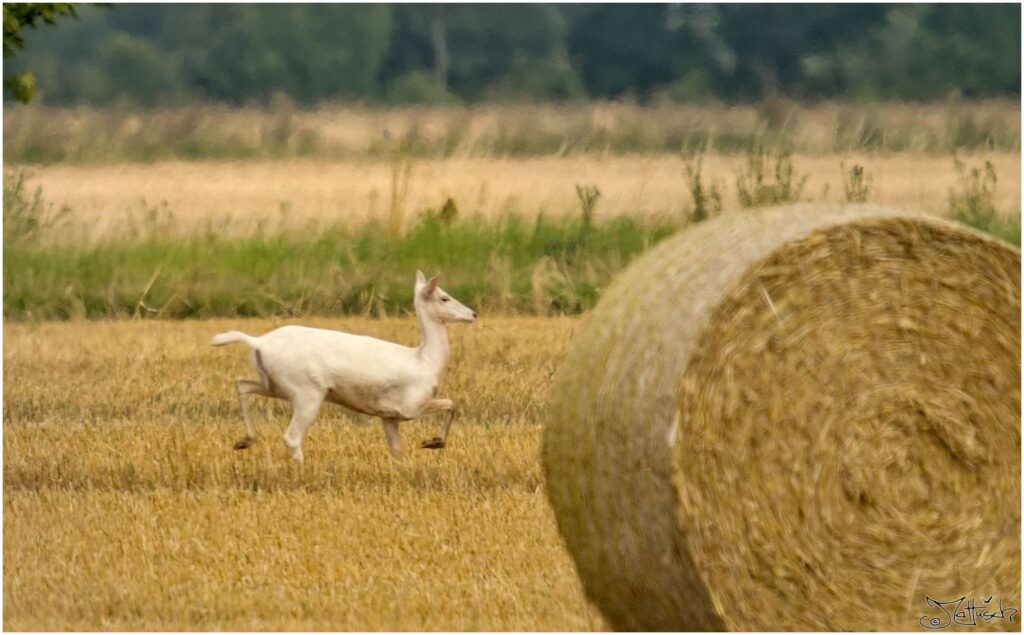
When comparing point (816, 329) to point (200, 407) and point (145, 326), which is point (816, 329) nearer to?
point (200, 407)

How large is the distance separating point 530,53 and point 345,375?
31.5 ft

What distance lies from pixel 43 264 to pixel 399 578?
9.39m

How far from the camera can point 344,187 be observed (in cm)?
1691

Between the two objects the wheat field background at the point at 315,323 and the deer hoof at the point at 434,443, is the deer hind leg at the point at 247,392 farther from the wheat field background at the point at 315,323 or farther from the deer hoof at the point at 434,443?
the deer hoof at the point at 434,443

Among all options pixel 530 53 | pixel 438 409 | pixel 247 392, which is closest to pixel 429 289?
pixel 438 409

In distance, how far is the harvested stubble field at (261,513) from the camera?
6555mm

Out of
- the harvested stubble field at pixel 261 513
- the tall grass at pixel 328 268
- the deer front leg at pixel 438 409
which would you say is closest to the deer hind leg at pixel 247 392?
the harvested stubble field at pixel 261 513

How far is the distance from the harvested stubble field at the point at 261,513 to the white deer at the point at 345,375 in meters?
0.26

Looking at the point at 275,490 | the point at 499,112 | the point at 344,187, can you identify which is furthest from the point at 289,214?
the point at 275,490

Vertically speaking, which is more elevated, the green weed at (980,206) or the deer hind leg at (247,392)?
the green weed at (980,206)

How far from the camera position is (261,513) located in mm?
7859

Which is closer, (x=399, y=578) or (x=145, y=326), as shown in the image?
(x=399, y=578)
